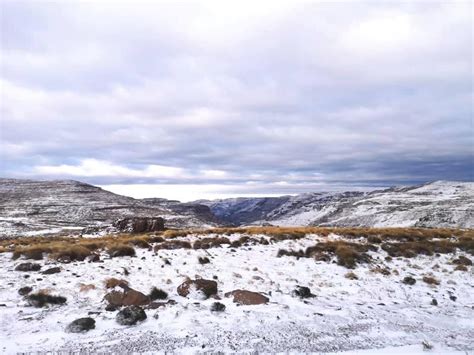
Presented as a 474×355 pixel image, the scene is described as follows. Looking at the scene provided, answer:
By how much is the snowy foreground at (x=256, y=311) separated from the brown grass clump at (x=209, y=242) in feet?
8.68

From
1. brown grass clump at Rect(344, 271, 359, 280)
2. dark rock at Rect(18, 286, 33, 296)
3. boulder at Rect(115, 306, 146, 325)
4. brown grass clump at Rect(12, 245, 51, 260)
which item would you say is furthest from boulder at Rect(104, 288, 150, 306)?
brown grass clump at Rect(344, 271, 359, 280)

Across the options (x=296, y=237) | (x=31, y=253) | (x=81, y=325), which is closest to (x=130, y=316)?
(x=81, y=325)

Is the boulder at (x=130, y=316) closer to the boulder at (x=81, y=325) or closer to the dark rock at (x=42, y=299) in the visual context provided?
the boulder at (x=81, y=325)

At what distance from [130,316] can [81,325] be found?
1.42 m

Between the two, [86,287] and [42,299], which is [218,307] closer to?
[86,287]

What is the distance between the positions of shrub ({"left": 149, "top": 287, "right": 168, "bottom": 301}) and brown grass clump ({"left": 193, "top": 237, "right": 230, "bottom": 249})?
317 inches

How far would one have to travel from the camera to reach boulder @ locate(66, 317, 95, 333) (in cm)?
1089

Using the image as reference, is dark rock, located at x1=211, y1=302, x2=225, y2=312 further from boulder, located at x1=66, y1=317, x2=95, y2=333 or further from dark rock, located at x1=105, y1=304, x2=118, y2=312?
boulder, located at x1=66, y1=317, x2=95, y2=333

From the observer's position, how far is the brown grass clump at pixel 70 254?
18.5 m

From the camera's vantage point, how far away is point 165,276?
54.5 feet

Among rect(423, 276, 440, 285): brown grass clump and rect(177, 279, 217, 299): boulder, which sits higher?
rect(177, 279, 217, 299): boulder

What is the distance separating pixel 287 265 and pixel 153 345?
10.5 metres

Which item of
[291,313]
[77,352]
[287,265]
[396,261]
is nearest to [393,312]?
[291,313]

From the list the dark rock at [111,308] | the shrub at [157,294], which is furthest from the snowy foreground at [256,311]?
the shrub at [157,294]
